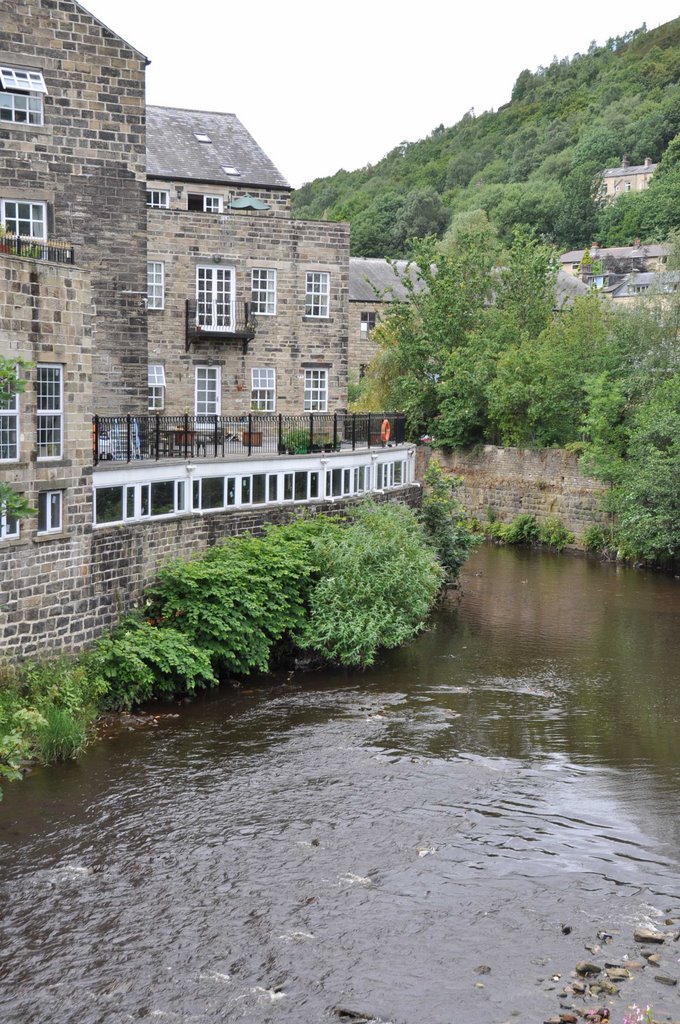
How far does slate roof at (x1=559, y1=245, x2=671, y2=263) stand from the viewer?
297 ft

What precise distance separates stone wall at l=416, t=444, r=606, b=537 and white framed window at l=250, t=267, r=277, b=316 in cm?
1135

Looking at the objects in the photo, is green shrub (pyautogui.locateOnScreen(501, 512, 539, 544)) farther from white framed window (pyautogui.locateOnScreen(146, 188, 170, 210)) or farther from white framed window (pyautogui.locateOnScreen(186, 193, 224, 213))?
white framed window (pyautogui.locateOnScreen(146, 188, 170, 210))

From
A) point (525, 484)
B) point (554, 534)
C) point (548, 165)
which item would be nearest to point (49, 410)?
point (554, 534)

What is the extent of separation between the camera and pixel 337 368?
37812 mm

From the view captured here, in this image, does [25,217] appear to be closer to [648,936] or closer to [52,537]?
[52,537]

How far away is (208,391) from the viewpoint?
3559cm

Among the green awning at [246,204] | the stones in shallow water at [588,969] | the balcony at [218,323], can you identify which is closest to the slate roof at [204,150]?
the green awning at [246,204]

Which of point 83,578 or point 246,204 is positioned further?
point 246,204

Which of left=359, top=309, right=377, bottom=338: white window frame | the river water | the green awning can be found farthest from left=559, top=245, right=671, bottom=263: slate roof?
the river water

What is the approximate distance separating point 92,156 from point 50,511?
10.9 m

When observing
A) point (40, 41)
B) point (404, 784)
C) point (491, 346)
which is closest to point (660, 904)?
point (404, 784)

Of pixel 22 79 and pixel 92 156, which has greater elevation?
pixel 22 79

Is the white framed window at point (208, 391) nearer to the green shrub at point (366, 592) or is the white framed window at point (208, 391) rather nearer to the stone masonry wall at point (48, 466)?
the green shrub at point (366, 592)

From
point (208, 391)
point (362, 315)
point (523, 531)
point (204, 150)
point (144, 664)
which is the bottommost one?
point (523, 531)
